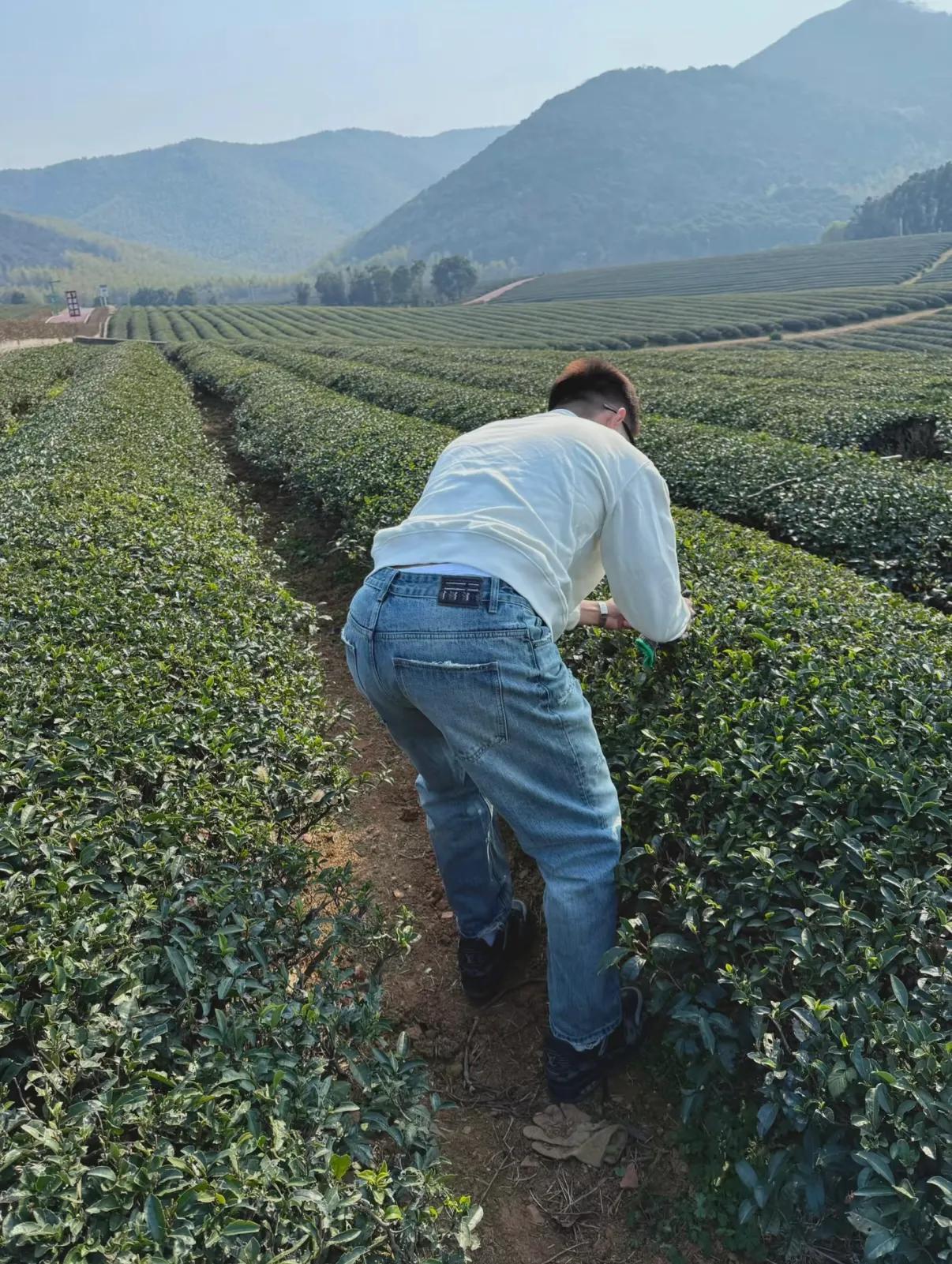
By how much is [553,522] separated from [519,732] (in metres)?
0.61

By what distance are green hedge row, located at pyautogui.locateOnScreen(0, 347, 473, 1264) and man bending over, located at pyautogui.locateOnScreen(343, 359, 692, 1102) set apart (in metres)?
0.56

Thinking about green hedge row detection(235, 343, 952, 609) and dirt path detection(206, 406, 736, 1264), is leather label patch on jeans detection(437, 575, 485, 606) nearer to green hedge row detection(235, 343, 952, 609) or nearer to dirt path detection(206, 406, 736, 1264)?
dirt path detection(206, 406, 736, 1264)

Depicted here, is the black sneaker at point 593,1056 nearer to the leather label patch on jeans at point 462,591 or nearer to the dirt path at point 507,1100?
the dirt path at point 507,1100

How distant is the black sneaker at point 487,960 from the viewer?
2.76 m

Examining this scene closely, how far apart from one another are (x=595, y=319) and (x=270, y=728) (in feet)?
193

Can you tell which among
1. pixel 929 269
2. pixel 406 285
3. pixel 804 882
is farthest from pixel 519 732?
pixel 406 285

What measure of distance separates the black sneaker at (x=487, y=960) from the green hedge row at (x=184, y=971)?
322 millimetres

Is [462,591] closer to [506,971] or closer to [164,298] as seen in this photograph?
[506,971]

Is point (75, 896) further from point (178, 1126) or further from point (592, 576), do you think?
point (592, 576)

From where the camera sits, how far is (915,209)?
94.8 metres

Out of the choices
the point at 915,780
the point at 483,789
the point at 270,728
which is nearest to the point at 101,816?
the point at 270,728

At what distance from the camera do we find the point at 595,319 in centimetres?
5603

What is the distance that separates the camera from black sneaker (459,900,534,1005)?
2.76 meters

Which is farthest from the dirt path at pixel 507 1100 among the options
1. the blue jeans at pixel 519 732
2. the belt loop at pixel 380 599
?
the belt loop at pixel 380 599
